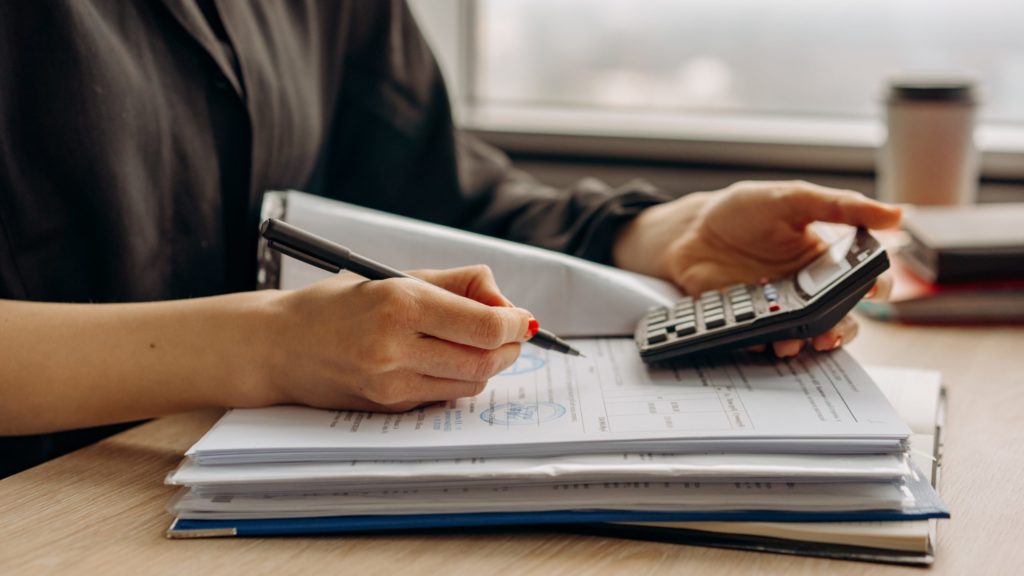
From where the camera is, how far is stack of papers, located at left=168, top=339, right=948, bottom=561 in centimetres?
51

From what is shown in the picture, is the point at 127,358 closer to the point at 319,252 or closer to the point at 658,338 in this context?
the point at 319,252

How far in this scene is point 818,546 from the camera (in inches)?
19.6

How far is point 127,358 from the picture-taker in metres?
0.59

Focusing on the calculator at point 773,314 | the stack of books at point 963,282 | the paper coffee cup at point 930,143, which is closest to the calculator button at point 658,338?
the calculator at point 773,314

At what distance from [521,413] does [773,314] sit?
0.60ft

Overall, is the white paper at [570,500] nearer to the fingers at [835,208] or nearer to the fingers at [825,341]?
the fingers at [825,341]

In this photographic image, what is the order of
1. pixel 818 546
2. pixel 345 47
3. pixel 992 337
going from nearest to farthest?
pixel 818 546 < pixel 992 337 < pixel 345 47

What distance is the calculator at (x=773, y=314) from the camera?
2.09ft

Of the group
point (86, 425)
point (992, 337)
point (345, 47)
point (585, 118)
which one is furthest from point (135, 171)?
point (585, 118)

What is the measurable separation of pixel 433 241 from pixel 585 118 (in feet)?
3.03

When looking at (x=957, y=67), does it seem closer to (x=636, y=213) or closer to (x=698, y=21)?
(x=698, y=21)

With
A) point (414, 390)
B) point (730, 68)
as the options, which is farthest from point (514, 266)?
point (730, 68)

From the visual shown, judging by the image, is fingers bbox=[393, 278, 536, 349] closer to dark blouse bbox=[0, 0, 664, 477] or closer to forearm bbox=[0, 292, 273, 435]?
forearm bbox=[0, 292, 273, 435]

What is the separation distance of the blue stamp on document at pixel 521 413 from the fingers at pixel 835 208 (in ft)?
0.98
